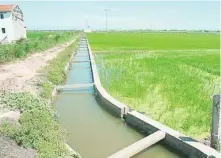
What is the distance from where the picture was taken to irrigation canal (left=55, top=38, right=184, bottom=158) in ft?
21.2

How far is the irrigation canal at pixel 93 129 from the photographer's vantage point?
647 centimetres

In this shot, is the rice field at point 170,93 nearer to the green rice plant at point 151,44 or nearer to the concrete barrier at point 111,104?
the concrete barrier at point 111,104

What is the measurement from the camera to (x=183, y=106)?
9039 millimetres

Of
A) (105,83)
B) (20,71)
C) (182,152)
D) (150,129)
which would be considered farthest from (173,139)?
(20,71)

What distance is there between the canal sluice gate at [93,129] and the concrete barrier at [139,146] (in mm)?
103

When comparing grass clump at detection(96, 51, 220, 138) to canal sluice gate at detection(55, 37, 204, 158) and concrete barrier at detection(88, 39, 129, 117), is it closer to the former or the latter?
concrete barrier at detection(88, 39, 129, 117)

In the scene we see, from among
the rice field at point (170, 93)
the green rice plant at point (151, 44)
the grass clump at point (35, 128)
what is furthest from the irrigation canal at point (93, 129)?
the green rice plant at point (151, 44)

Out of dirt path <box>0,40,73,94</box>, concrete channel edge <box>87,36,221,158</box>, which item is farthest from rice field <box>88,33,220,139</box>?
dirt path <box>0,40,73,94</box>

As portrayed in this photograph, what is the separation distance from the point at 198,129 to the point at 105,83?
6.17m

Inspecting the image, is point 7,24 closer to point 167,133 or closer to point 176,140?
point 167,133

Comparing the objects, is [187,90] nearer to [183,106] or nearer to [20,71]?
[183,106]

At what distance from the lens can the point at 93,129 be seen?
7.80 meters

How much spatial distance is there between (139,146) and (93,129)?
196 cm

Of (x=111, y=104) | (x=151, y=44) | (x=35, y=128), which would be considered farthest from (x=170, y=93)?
(x=151, y=44)
